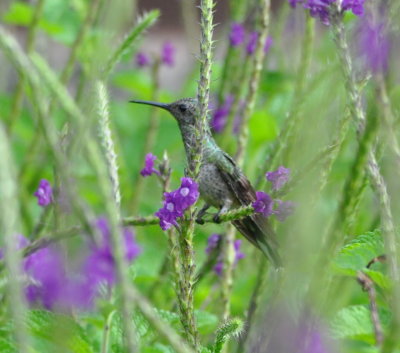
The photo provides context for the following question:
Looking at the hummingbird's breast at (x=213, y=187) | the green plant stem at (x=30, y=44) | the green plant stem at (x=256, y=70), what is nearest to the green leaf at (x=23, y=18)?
the green plant stem at (x=30, y=44)

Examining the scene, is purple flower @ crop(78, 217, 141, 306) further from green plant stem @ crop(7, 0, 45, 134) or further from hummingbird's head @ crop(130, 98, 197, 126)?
green plant stem @ crop(7, 0, 45, 134)

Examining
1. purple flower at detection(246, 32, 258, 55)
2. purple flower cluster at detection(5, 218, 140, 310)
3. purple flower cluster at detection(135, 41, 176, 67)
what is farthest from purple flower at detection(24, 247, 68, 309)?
purple flower cluster at detection(135, 41, 176, 67)

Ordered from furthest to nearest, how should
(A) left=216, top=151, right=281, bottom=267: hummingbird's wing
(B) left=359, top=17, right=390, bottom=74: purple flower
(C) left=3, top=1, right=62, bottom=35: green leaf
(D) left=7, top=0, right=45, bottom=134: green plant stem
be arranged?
(C) left=3, top=1, right=62, bottom=35: green leaf, (D) left=7, top=0, right=45, bottom=134: green plant stem, (A) left=216, top=151, right=281, bottom=267: hummingbird's wing, (B) left=359, top=17, right=390, bottom=74: purple flower

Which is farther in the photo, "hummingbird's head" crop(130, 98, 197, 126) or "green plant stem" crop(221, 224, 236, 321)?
"hummingbird's head" crop(130, 98, 197, 126)

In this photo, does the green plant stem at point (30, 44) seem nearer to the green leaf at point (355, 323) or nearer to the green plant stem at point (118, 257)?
the green leaf at point (355, 323)

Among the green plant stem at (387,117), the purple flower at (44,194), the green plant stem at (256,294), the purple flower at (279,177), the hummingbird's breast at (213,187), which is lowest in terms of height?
the green plant stem at (256,294)
